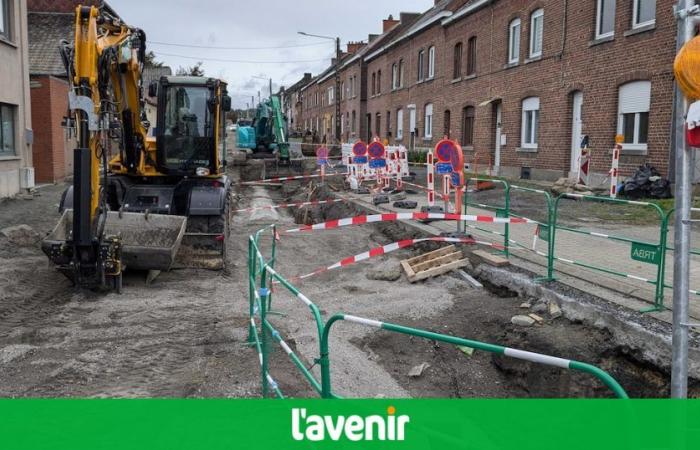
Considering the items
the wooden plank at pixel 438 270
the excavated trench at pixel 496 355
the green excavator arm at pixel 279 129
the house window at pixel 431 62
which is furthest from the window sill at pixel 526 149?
the excavated trench at pixel 496 355

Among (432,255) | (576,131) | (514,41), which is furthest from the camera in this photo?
(514,41)

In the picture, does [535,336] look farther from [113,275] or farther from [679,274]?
[113,275]

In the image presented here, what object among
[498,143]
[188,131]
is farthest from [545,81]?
[188,131]

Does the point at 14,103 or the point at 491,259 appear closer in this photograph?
the point at 491,259

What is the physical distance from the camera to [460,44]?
28812mm

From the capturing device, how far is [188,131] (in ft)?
35.2

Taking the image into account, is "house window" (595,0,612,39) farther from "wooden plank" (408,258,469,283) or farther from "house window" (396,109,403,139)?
"house window" (396,109,403,139)

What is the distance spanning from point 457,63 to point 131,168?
2160 cm

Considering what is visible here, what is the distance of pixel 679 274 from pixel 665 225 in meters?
3.32

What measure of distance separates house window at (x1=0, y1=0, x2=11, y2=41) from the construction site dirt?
380 inches

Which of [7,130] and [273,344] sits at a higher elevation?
[7,130]

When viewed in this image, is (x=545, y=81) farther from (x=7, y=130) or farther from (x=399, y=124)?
(x=399, y=124)

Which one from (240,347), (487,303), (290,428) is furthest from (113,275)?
(290,428)

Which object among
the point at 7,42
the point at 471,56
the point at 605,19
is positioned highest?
the point at 471,56
